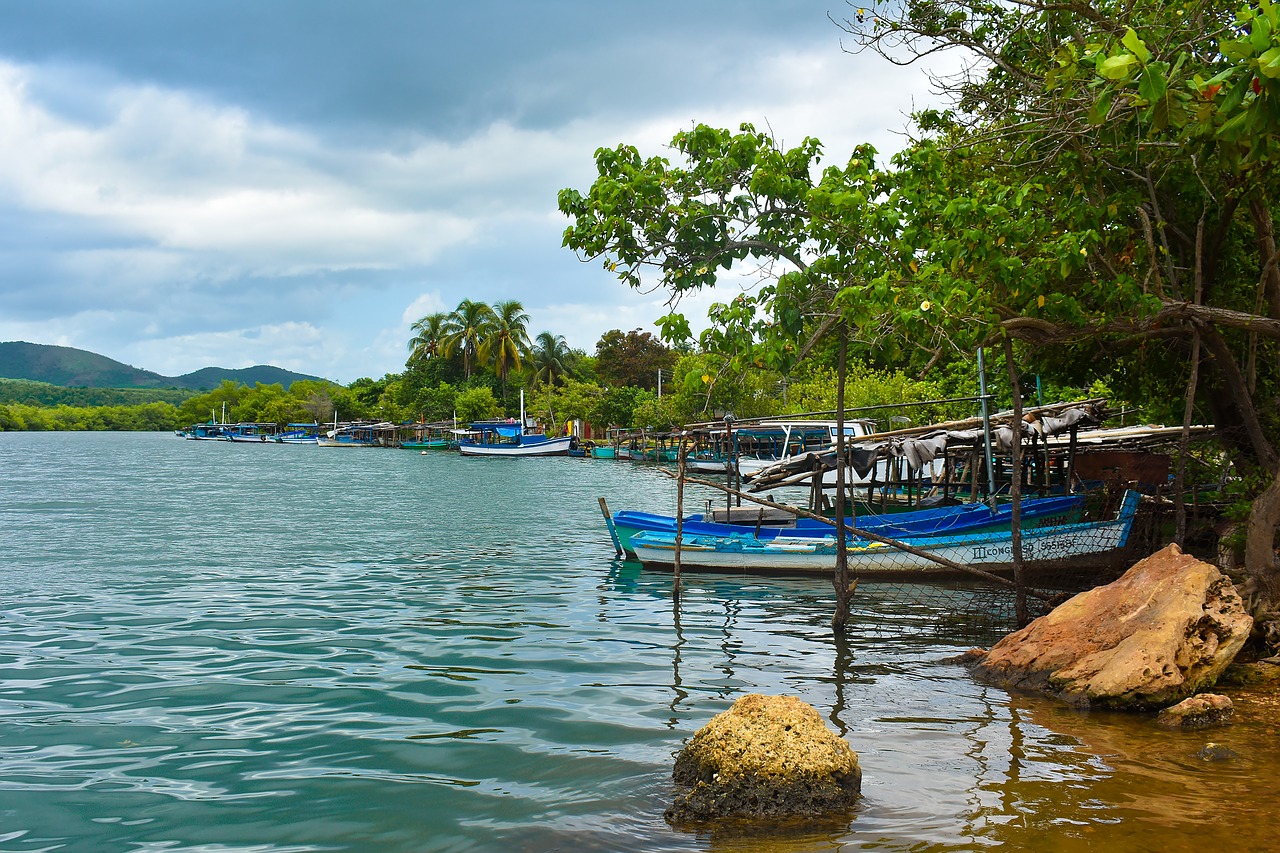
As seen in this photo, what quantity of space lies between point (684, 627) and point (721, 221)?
223 inches

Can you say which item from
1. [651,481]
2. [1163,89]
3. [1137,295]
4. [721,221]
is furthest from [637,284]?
[651,481]

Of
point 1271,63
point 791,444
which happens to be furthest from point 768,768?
point 791,444

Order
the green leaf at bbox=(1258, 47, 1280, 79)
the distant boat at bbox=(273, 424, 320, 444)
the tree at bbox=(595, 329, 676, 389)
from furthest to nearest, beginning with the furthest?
the distant boat at bbox=(273, 424, 320, 444) < the tree at bbox=(595, 329, 676, 389) < the green leaf at bbox=(1258, 47, 1280, 79)

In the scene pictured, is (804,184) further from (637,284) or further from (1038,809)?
(1038,809)

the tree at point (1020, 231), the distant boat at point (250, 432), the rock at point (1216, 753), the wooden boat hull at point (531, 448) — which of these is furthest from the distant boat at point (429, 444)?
the rock at point (1216, 753)

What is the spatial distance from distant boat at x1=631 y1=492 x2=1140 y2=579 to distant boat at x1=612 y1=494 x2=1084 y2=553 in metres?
0.29

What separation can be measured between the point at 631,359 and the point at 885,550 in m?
Answer: 73.3

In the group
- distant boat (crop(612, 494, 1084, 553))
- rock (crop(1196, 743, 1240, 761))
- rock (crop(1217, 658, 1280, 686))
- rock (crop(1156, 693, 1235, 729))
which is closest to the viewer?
rock (crop(1196, 743, 1240, 761))

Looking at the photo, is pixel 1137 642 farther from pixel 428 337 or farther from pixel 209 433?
pixel 209 433

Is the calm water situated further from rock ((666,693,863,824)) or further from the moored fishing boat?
the moored fishing boat

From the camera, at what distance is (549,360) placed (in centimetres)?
9338

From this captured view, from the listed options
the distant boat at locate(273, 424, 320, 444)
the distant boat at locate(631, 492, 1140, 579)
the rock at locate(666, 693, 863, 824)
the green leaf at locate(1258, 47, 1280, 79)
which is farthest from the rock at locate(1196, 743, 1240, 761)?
the distant boat at locate(273, 424, 320, 444)

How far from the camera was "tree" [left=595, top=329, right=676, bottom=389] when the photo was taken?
87875 millimetres

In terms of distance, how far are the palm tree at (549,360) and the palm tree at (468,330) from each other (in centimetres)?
644
